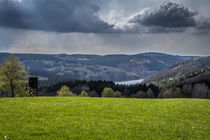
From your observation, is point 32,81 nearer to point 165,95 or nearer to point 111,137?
point 111,137

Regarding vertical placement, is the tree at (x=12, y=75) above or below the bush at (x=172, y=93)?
above

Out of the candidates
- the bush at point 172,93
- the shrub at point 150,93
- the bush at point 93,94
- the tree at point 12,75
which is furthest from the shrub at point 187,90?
the tree at point 12,75

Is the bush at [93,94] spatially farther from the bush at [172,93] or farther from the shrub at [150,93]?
the bush at [172,93]

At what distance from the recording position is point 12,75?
56.0 m

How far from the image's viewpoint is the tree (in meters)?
55.6

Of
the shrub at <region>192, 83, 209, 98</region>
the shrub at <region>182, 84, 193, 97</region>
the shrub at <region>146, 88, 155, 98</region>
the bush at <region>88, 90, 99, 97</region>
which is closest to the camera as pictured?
the shrub at <region>192, 83, 209, 98</region>

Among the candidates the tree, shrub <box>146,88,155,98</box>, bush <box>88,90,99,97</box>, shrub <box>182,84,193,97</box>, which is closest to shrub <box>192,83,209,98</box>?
shrub <box>182,84,193,97</box>

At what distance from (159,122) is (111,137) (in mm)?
6019

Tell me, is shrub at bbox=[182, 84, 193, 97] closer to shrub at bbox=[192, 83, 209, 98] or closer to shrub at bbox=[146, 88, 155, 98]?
shrub at bbox=[192, 83, 209, 98]

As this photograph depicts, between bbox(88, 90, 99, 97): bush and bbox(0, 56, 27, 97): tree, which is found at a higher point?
bbox(0, 56, 27, 97): tree

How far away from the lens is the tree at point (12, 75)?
182ft

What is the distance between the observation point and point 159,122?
51.8 ft

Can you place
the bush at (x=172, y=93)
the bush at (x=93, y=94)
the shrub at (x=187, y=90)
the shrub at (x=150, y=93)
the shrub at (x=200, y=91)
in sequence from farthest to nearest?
1. the shrub at (x=187, y=90)
2. the bush at (x=93, y=94)
3. the shrub at (x=150, y=93)
4. the shrub at (x=200, y=91)
5. the bush at (x=172, y=93)

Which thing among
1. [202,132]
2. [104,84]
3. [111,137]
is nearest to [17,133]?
→ [111,137]
